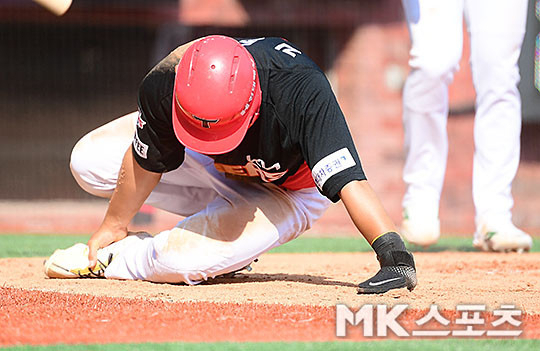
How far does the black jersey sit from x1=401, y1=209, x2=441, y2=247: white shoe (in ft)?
4.93

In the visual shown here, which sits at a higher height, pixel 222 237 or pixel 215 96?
pixel 215 96

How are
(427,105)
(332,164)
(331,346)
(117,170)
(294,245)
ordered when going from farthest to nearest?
(294,245) → (427,105) → (117,170) → (332,164) → (331,346)

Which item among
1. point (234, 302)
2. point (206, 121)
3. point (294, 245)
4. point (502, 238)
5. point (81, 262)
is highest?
point (206, 121)

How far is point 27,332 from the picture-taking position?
88.4 inches

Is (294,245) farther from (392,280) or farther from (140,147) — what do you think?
(392,280)

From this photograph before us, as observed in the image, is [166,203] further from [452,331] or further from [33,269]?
[452,331]

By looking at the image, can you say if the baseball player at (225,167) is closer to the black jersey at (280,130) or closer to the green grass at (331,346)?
the black jersey at (280,130)

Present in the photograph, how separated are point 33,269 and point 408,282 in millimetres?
1954

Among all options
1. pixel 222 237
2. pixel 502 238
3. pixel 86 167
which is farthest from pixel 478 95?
pixel 86 167

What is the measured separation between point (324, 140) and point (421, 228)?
1.97 m

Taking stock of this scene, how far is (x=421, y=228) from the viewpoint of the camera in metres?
4.62

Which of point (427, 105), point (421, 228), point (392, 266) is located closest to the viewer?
point (392, 266)

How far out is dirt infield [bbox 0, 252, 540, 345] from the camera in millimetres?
2244

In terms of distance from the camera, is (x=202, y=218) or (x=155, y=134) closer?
(x=155, y=134)
